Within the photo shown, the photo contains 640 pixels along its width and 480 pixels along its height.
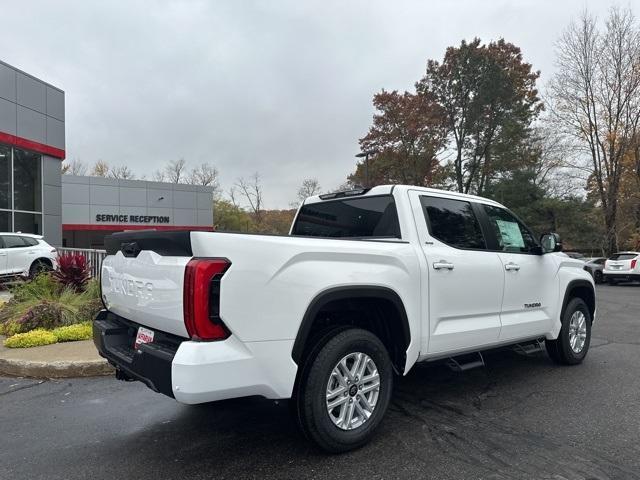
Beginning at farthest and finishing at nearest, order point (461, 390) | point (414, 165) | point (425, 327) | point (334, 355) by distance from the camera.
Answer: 1. point (414, 165)
2. point (461, 390)
3. point (425, 327)
4. point (334, 355)

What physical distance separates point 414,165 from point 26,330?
27743mm

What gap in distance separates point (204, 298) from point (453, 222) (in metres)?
2.58

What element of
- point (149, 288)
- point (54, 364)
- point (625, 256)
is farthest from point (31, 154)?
point (625, 256)

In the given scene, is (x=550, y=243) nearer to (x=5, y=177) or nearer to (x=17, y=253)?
(x=17, y=253)

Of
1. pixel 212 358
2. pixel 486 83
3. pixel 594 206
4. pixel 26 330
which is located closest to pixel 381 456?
pixel 212 358

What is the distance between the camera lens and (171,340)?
3016 mm

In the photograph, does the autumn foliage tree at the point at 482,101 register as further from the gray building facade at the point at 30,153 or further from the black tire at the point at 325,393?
the black tire at the point at 325,393

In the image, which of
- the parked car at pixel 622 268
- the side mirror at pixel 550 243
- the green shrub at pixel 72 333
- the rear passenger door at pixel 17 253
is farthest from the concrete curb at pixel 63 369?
the parked car at pixel 622 268

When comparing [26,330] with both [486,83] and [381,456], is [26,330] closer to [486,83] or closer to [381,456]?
[381,456]

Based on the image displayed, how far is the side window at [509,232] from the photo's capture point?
15.9 ft

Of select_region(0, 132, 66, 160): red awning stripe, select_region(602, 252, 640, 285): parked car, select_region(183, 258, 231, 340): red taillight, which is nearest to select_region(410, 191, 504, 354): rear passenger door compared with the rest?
select_region(183, 258, 231, 340): red taillight

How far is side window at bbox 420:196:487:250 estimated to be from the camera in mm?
4172

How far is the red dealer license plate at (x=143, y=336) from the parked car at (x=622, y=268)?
869 inches

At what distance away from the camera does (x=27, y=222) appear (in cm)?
1758
